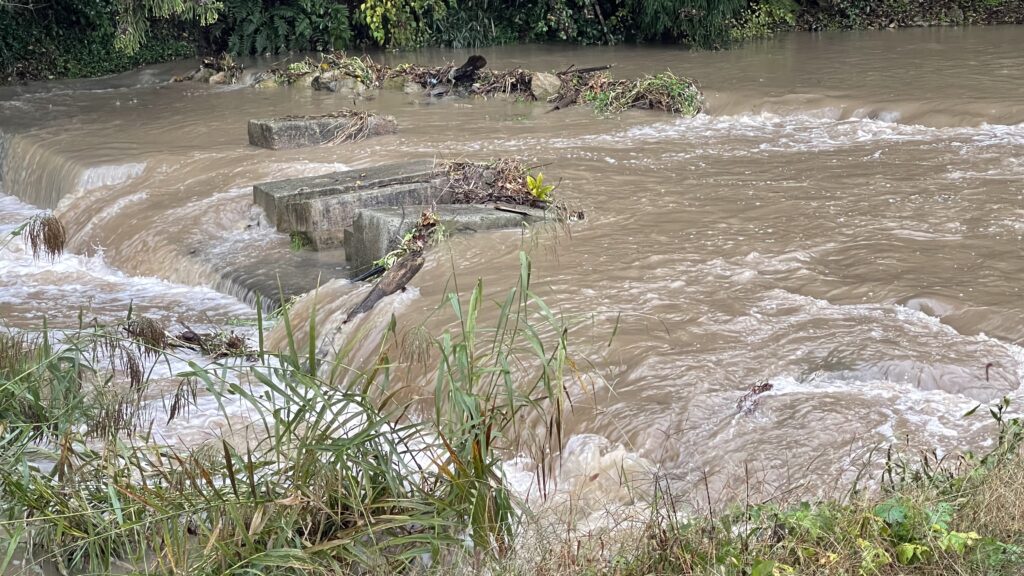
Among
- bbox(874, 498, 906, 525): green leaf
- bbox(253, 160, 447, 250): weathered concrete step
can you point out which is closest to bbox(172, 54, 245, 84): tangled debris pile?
bbox(253, 160, 447, 250): weathered concrete step

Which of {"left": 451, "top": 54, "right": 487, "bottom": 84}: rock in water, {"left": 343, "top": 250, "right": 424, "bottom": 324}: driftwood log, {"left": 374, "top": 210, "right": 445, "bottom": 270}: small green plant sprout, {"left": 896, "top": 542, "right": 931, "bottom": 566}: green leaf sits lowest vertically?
{"left": 896, "top": 542, "right": 931, "bottom": 566}: green leaf

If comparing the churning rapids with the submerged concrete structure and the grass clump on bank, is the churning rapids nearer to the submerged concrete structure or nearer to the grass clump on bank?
the submerged concrete structure

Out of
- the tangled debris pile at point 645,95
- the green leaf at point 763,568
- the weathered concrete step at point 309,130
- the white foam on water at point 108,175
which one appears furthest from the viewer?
the tangled debris pile at point 645,95

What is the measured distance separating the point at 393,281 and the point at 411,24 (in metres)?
13.5

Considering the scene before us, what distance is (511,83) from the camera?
529 inches

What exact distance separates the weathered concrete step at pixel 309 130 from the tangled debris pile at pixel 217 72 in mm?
5946

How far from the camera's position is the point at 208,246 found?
834 centimetres

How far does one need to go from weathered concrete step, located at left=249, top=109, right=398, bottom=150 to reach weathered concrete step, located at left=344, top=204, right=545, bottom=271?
3515mm

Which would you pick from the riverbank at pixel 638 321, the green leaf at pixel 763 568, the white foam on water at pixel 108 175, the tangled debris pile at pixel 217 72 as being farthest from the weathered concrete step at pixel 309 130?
the green leaf at pixel 763 568

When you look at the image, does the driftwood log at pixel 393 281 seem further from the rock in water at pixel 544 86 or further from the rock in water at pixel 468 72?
the rock in water at pixel 468 72

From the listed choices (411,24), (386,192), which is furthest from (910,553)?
(411,24)

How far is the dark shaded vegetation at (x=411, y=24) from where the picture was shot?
1759 cm

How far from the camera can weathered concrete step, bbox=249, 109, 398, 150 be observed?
10.6 m

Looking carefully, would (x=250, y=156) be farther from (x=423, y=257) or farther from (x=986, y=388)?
(x=986, y=388)
